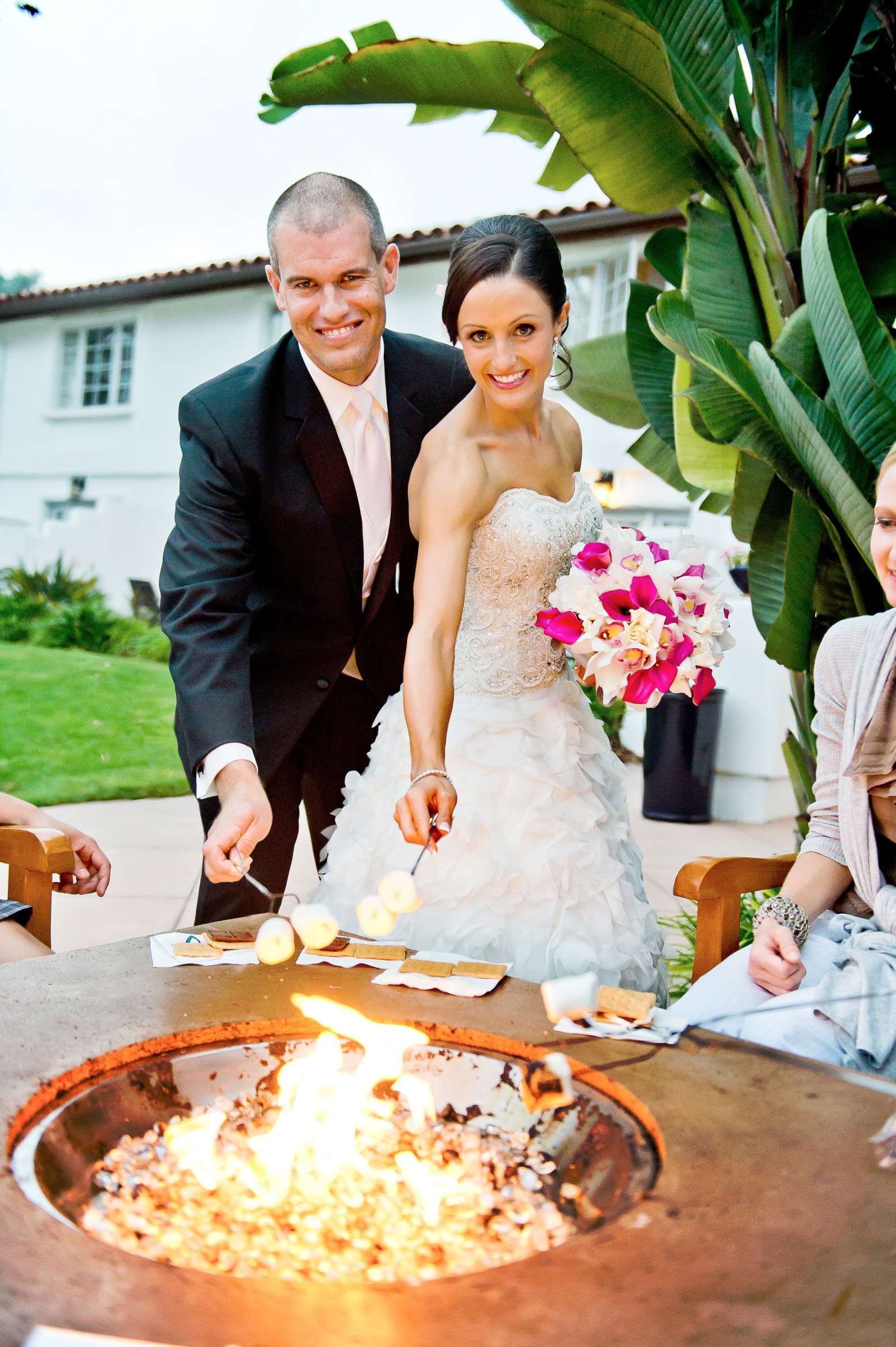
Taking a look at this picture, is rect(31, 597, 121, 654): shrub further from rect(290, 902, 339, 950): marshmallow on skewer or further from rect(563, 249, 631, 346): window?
rect(290, 902, 339, 950): marshmallow on skewer

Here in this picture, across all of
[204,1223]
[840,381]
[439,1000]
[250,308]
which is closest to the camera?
[204,1223]

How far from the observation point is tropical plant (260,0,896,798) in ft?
9.17

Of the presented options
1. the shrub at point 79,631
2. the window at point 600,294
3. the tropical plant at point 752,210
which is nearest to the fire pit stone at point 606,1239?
the tropical plant at point 752,210

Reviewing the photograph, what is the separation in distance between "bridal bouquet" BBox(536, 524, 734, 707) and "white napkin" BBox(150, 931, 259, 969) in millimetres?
790

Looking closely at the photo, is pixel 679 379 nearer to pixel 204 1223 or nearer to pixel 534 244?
pixel 534 244

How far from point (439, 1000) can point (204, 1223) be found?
550 mm

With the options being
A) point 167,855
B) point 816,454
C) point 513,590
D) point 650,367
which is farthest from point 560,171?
point 167,855

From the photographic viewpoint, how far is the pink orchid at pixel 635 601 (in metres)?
2.19

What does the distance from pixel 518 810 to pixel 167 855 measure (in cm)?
416

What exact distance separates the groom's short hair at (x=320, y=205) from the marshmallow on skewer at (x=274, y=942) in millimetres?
1379

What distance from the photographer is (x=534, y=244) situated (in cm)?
225

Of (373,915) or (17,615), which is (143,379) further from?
(373,915)

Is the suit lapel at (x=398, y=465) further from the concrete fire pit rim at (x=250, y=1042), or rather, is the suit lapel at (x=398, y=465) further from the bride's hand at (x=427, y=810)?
the concrete fire pit rim at (x=250, y=1042)

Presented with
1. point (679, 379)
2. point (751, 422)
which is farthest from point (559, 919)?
point (679, 379)
